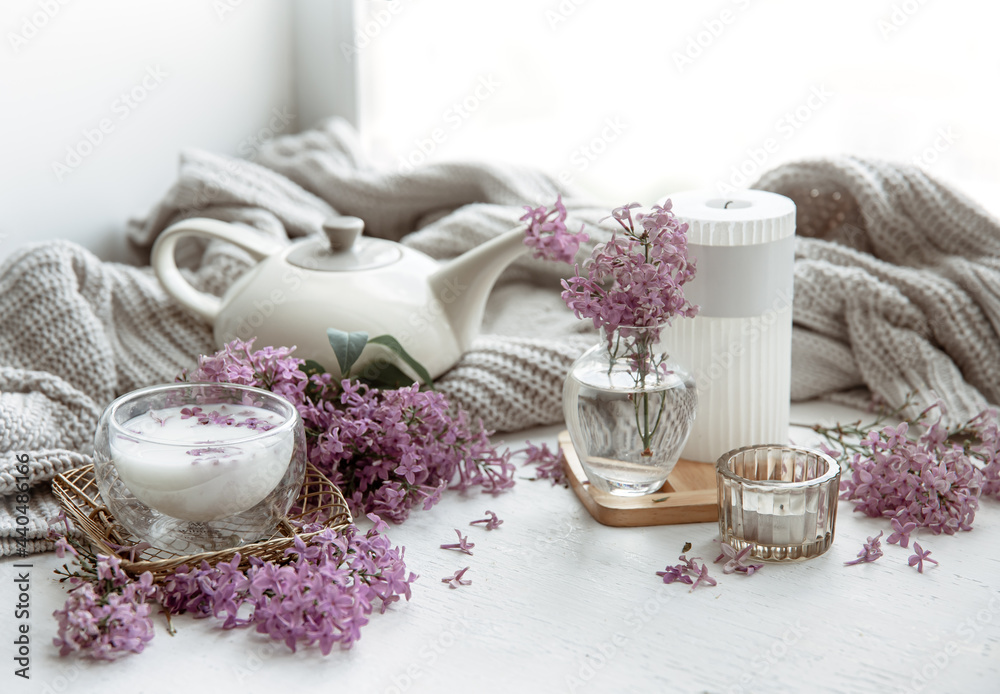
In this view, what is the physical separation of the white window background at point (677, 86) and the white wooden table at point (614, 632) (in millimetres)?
564

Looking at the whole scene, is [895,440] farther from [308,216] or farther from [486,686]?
[308,216]

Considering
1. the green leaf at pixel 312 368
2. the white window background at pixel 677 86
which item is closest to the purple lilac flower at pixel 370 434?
the green leaf at pixel 312 368

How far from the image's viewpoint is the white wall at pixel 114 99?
36.7 inches

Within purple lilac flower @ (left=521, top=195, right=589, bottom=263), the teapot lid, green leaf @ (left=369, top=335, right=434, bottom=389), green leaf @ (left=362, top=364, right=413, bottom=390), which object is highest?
purple lilac flower @ (left=521, top=195, right=589, bottom=263)

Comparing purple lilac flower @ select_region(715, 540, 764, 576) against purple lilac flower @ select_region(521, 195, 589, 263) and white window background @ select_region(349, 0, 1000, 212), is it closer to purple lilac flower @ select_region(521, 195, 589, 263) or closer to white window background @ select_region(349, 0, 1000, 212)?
purple lilac flower @ select_region(521, 195, 589, 263)

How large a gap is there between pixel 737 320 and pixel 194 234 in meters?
0.48

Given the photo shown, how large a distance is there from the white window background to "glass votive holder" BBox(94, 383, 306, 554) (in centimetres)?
64

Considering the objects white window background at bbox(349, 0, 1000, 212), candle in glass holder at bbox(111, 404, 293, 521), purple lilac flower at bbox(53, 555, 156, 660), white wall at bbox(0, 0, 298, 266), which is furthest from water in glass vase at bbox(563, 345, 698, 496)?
white wall at bbox(0, 0, 298, 266)

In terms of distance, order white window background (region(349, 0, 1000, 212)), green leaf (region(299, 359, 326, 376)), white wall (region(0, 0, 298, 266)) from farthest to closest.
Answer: white window background (region(349, 0, 1000, 212))
white wall (region(0, 0, 298, 266))
green leaf (region(299, 359, 326, 376))

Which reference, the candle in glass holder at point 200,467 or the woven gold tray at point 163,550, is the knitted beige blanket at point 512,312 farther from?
the candle in glass holder at point 200,467

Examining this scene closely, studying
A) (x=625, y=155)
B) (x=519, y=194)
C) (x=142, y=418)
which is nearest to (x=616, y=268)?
(x=142, y=418)

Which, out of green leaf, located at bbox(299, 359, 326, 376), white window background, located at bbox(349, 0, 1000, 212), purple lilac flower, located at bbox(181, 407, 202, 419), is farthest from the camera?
white window background, located at bbox(349, 0, 1000, 212)

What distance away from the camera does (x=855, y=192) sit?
3.00 feet

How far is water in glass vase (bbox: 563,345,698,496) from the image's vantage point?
65 cm
